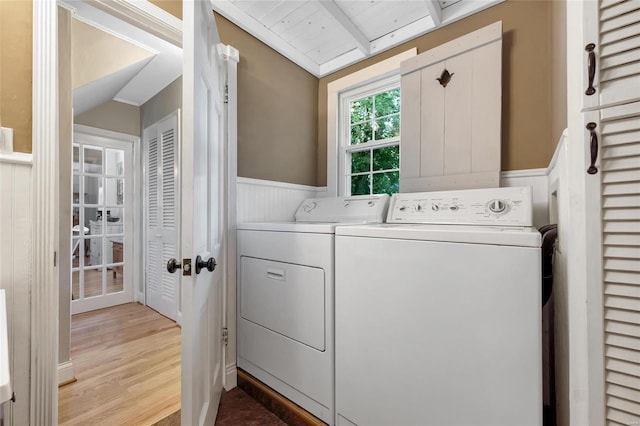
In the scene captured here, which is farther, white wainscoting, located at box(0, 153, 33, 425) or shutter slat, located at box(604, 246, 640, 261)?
white wainscoting, located at box(0, 153, 33, 425)

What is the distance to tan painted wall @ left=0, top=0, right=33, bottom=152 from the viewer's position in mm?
1031

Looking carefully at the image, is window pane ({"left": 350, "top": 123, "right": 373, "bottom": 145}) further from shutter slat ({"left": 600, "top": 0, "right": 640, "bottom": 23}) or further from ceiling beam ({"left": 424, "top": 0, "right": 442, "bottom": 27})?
shutter slat ({"left": 600, "top": 0, "right": 640, "bottom": 23})

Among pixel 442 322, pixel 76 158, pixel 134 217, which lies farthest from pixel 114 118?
pixel 442 322

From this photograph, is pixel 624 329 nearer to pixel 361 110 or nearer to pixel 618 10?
pixel 618 10

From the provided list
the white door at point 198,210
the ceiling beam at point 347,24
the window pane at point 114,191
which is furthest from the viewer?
the window pane at point 114,191

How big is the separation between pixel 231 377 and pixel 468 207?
174 cm

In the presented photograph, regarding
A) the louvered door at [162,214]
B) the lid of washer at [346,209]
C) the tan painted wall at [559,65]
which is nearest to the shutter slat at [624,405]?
the tan painted wall at [559,65]

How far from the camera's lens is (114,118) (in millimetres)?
3361

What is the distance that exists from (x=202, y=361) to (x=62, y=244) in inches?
61.7

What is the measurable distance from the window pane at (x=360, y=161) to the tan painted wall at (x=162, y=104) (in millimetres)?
2023

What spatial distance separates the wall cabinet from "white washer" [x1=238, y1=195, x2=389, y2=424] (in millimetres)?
427

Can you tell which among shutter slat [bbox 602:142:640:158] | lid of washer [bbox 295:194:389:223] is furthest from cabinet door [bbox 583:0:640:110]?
lid of washer [bbox 295:194:389:223]

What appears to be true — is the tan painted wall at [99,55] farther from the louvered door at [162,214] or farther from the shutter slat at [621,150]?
the shutter slat at [621,150]

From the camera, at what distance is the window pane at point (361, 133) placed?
2.35 metres
